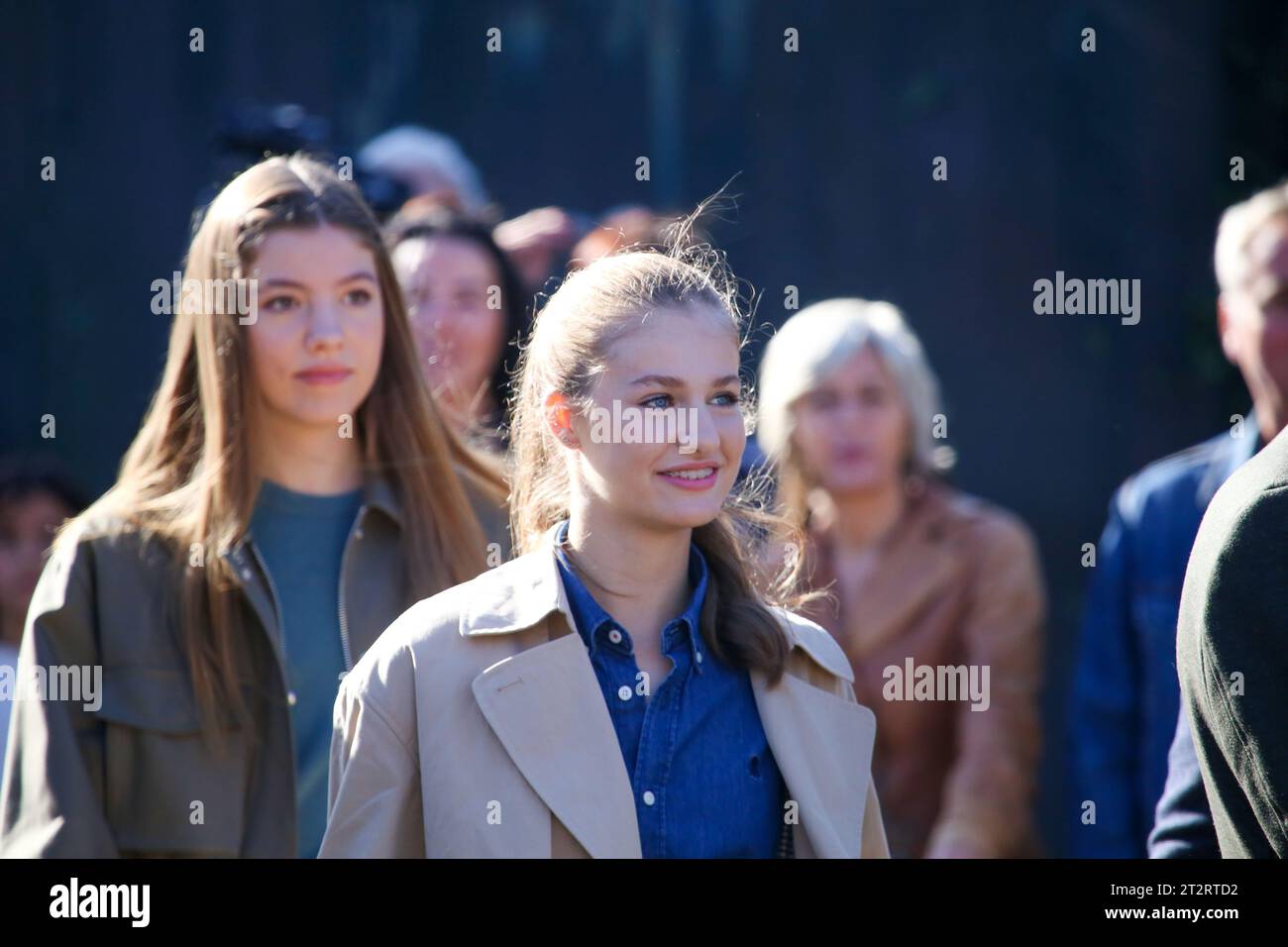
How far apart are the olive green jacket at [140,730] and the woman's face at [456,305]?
3.24 feet

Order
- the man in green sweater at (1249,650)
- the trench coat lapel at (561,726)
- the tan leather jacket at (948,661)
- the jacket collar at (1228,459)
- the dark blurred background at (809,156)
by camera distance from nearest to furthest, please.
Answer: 1. the man in green sweater at (1249,650)
2. the trench coat lapel at (561,726)
3. the jacket collar at (1228,459)
4. the tan leather jacket at (948,661)
5. the dark blurred background at (809,156)

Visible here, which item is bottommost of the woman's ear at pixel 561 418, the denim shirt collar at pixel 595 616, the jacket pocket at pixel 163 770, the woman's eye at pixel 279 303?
the jacket pocket at pixel 163 770

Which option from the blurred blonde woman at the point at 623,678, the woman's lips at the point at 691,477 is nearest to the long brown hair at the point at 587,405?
the blurred blonde woman at the point at 623,678

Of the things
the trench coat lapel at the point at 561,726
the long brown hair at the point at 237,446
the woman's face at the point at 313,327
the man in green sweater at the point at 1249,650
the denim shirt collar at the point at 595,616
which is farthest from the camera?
the woman's face at the point at 313,327

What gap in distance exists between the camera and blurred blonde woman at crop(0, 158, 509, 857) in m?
2.69

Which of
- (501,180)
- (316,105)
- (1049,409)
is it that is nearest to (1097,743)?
(1049,409)

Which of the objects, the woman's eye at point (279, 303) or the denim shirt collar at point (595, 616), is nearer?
the denim shirt collar at point (595, 616)

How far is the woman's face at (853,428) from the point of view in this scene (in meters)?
3.93

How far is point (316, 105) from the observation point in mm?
5270

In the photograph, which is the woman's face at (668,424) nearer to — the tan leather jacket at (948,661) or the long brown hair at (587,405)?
the long brown hair at (587,405)

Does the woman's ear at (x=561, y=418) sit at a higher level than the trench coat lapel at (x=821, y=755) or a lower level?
higher

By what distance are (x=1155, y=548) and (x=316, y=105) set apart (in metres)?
3.03
